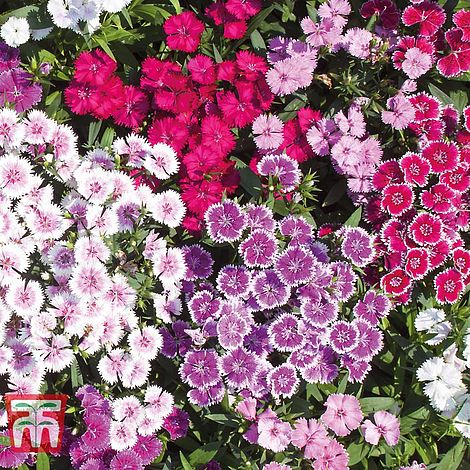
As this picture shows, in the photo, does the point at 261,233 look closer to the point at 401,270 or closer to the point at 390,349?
the point at 401,270

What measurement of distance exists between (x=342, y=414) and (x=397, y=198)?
116cm

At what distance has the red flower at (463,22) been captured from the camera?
3.64 m

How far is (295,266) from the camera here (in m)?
3.17

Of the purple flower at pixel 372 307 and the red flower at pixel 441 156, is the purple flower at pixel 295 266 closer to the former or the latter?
the purple flower at pixel 372 307

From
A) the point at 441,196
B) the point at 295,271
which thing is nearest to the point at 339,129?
the point at 441,196

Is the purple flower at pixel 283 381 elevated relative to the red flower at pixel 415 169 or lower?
lower

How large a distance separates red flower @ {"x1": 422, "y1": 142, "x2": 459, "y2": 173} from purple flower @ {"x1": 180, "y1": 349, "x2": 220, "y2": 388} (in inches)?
60.7

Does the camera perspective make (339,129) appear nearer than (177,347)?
No

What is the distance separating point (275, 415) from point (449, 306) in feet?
3.83

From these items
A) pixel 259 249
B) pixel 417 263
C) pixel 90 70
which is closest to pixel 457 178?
pixel 417 263

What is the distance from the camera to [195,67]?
12.2 ft

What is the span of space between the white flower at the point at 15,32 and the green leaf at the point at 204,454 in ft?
7.70

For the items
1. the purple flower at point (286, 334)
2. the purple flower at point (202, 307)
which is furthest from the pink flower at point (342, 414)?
the purple flower at point (202, 307)

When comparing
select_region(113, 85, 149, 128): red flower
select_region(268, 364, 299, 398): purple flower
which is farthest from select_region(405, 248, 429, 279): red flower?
select_region(113, 85, 149, 128): red flower
